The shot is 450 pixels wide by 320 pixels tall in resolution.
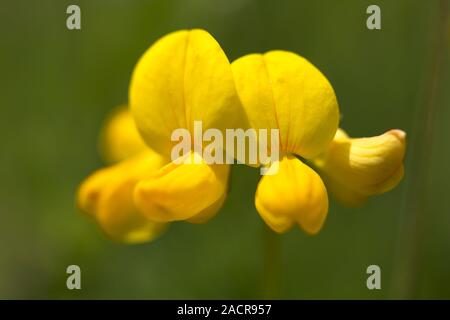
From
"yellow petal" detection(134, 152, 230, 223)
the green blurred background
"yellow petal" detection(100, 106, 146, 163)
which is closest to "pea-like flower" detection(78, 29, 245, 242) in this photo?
"yellow petal" detection(134, 152, 230, 223)

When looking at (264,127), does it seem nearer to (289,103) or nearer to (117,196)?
(289,103)

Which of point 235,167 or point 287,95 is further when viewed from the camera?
point 235,167

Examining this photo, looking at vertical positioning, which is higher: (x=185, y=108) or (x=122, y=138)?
(x=185, y=108)

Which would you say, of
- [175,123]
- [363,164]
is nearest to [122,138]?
[175,123]

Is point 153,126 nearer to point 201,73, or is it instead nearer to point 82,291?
point 201,73

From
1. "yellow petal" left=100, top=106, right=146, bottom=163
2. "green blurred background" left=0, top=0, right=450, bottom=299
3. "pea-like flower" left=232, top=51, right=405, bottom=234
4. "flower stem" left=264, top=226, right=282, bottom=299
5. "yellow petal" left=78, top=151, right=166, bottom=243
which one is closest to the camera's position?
"pea-like flower" left=232, top=51, right=405, bottom=234

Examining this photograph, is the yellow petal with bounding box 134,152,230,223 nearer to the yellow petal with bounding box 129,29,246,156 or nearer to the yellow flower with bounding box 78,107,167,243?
the yellow petal with bounding box 129,29,246,156

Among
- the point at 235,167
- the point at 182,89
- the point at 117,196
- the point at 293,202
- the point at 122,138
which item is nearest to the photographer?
the point at 293,202
